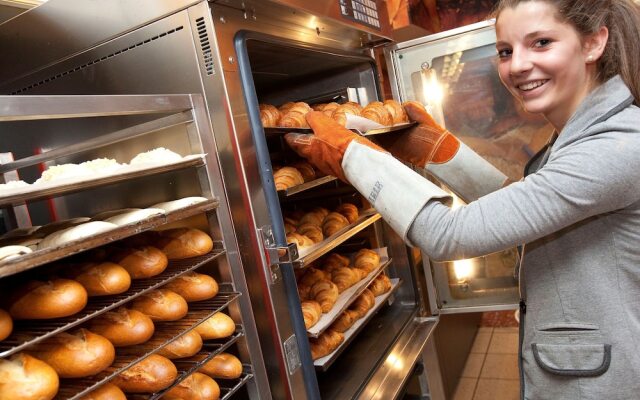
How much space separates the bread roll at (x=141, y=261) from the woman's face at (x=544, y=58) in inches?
41.9

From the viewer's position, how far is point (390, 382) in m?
1.98

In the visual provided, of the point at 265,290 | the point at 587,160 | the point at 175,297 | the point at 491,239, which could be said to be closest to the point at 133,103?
the point at 175,297

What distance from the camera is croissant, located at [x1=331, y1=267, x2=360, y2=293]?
7.23ft

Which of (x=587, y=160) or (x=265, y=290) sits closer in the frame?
(x=587, y=160)

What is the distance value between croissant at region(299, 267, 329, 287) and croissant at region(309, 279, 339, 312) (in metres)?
0.03

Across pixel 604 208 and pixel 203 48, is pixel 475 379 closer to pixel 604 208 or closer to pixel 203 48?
pixel 604 208

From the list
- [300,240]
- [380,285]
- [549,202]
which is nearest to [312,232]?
[300,240]

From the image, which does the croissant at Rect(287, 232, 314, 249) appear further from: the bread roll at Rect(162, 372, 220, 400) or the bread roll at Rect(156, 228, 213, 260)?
the bread roll at Rect(162, 372, 220, 400)

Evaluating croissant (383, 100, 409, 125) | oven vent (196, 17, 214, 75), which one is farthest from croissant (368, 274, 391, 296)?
oven vent (196, 17, 214, 75)

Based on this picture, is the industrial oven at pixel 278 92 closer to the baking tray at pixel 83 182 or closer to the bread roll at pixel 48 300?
the baking tray at pixel 83 182

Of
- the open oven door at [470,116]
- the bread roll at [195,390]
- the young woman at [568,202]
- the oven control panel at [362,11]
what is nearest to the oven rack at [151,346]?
the bread roll at [195,390]

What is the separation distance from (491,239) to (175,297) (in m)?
0.84

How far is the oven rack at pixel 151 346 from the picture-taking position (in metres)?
1.03

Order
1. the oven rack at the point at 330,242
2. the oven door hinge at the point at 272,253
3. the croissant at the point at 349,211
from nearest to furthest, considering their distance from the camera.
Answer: the oven door hinge at the point at 272,253 < the oven rack at the point at 330,242 < the croissant at the point at 349,211
